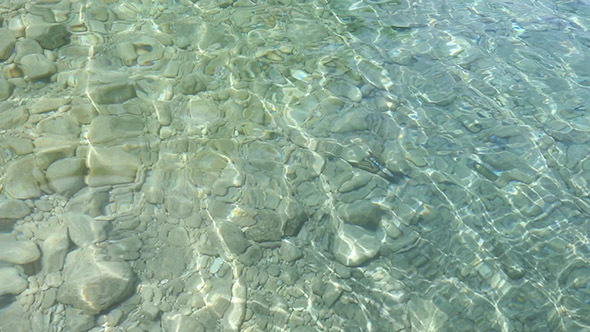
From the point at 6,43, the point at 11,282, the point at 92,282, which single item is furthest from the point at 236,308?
the point at 6,43

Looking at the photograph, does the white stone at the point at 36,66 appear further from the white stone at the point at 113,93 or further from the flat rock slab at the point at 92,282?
the flat rock slab at the point at 92,282

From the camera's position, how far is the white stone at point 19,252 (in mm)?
3032

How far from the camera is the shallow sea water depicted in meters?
3.22

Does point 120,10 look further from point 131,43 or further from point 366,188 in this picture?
point 366,188

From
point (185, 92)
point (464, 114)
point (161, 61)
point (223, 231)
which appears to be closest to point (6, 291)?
point (223, 231)

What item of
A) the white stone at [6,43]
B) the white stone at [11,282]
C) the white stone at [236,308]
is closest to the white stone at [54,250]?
the white stone at [11,282]

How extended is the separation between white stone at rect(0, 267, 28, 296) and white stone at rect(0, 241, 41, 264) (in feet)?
0.21

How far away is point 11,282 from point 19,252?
0.19 meters

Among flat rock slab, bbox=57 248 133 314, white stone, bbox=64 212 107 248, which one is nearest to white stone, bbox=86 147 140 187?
white stone, bbox=64 212 107 248

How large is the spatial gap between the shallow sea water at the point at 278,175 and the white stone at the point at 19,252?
0.5 inches

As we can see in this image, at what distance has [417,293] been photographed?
11.4ft

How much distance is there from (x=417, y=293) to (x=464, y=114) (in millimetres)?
1878

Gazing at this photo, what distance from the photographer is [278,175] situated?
12.7 ft

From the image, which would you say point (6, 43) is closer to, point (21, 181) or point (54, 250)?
point (21, 181)
